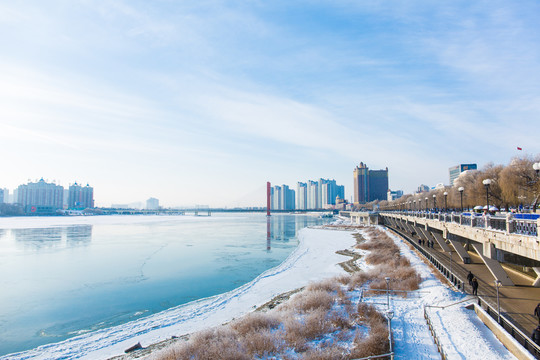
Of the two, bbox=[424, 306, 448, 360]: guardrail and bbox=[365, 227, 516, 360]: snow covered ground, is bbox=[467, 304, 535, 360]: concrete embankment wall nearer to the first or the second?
bbox=[365, 227, 516, 360]: snow covered ground

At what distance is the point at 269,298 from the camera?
681 inches

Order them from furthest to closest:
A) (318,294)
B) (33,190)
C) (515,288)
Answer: (33,190)
(318,294)
(515,288)

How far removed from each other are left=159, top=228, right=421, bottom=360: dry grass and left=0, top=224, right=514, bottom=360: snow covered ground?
103 cm

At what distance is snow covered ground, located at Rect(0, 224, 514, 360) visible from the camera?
997 centimetres

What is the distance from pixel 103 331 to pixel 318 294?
9.53 metres

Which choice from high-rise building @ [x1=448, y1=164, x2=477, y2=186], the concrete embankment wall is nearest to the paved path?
the concrete embankment wall

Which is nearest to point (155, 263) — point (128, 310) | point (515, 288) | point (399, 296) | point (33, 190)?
point (128, 310)

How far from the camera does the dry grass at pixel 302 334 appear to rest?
Answer: 10226mm

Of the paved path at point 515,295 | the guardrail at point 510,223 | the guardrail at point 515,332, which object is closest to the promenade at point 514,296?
the paved path at point 515,295

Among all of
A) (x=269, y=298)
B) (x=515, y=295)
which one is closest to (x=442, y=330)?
(x=515, y=295)

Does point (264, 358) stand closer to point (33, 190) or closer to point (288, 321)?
point (288, 321)

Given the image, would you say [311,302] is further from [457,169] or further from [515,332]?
[457,169]

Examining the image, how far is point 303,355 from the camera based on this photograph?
10203 millimetres

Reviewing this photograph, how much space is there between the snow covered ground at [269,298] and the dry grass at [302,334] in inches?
40.4
